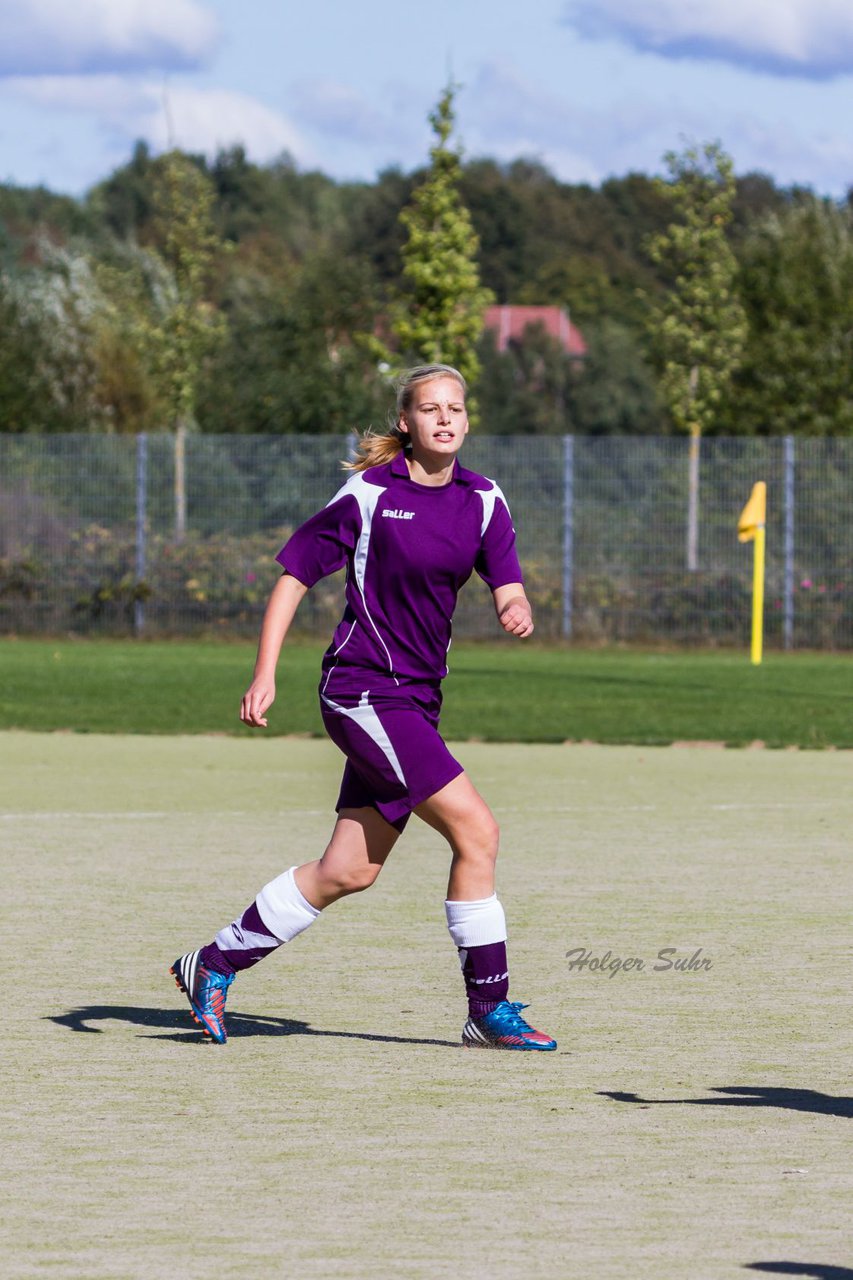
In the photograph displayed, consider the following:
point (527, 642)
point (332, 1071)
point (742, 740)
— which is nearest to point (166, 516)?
point (527, 642)

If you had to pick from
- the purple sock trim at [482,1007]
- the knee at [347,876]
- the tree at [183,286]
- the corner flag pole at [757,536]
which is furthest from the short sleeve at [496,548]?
the tree at [183,286]

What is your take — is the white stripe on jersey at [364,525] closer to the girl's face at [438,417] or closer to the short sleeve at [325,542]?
the short sleeve at [325,542]

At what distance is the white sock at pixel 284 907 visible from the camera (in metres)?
6.71

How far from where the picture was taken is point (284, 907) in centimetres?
671

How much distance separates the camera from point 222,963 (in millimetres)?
6793

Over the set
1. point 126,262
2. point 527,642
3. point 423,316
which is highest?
point 126,262

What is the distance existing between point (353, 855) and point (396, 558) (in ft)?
3.02

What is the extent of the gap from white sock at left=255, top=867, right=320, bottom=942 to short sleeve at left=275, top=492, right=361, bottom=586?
0.93 metres

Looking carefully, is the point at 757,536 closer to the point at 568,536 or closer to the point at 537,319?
the point at 568,536

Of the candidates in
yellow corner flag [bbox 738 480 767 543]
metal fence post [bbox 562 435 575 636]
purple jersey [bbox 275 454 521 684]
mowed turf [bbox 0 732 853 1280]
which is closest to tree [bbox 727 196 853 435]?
metal fence post [bbox 562 435 575 636]

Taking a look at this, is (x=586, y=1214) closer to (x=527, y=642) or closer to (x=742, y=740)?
(x=742, y=740)

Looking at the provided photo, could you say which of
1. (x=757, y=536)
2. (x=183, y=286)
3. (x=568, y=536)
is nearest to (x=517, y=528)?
(x=568, y=536)

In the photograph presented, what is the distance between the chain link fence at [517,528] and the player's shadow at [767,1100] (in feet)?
76.7

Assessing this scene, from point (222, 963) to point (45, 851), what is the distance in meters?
4.32
